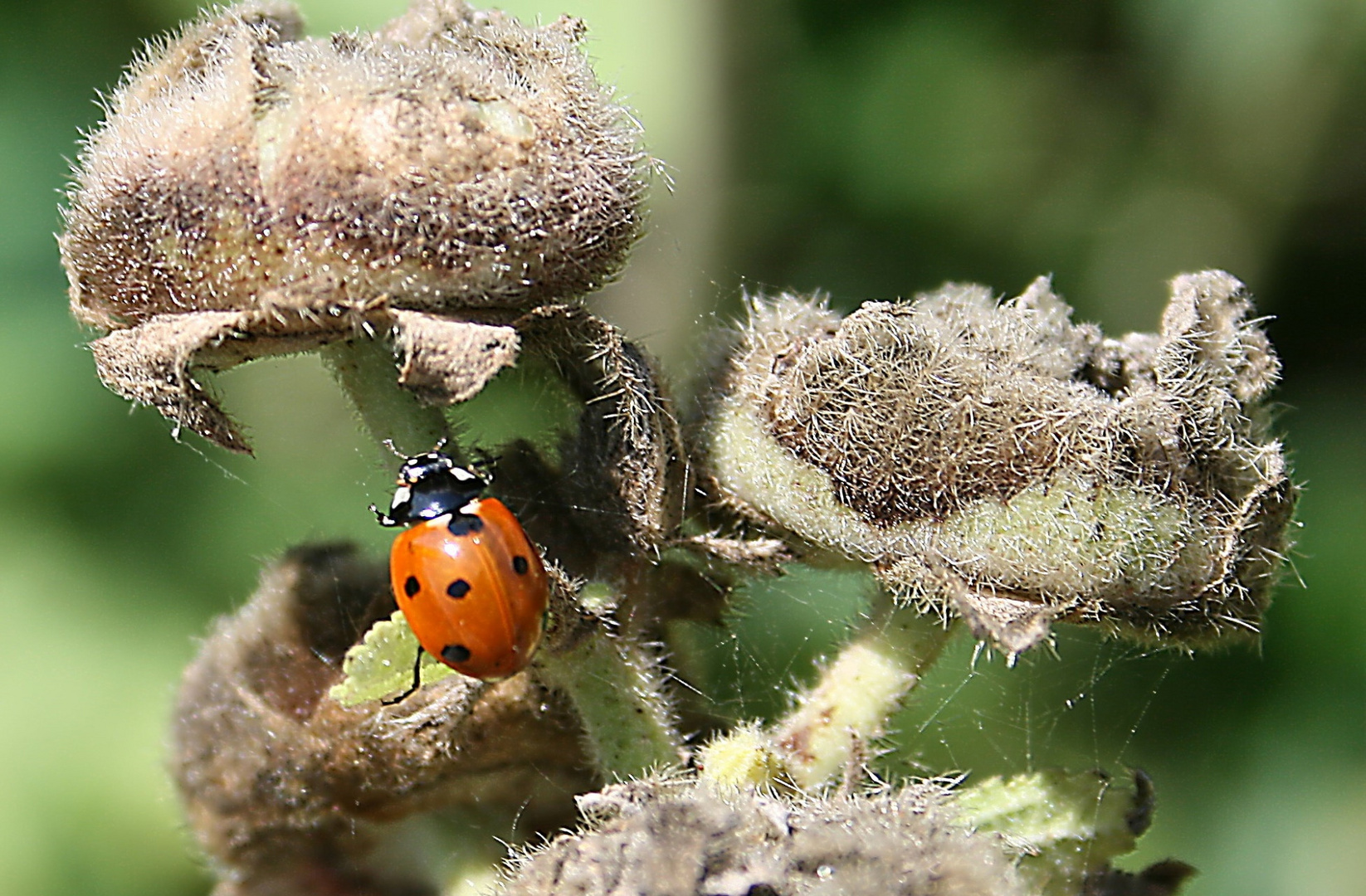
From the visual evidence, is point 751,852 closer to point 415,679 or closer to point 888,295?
point 415,679

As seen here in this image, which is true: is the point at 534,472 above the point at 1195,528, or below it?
above

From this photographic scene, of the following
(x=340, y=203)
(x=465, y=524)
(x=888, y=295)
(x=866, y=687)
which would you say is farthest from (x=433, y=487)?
(x=888, y=295)

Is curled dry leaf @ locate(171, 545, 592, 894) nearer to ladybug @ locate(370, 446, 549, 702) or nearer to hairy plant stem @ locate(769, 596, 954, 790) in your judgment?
ladybug @ locate(370, 446, 549, 702)

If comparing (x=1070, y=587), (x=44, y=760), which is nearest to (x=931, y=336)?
(x=1070, y=587)

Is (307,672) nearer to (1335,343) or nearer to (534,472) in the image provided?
(534,472)

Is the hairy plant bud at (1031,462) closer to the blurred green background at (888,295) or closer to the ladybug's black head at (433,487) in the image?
the ladybug's black head at (433,487)

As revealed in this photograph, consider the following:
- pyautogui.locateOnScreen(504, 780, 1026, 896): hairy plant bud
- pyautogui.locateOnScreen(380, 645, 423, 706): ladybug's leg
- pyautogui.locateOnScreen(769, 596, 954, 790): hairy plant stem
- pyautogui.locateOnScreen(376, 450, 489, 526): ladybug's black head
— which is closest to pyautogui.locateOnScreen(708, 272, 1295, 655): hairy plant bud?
pyautogui.locateOnScreen(769, 596, 954, 790): hairy plant stem
